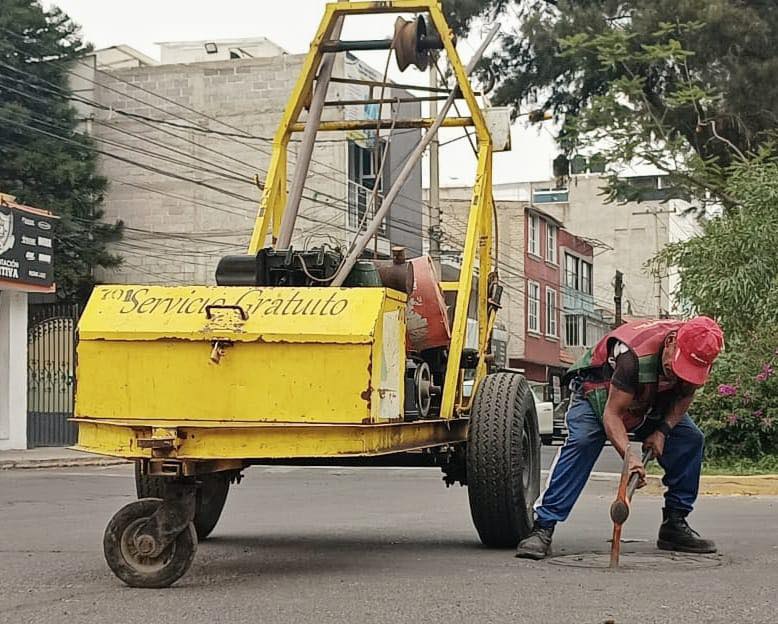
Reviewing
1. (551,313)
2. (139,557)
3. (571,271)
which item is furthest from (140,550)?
(571,271)

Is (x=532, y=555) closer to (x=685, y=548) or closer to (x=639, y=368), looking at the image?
(x=685, y=548)

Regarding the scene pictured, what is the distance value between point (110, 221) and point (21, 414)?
11.2 metres

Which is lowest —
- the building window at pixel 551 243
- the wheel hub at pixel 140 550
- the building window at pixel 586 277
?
the wheel hub at pixel 140 550

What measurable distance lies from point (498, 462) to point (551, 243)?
170 ft

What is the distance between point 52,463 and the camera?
67.9 feet

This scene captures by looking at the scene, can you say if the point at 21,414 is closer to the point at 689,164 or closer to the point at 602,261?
the point at 689,164

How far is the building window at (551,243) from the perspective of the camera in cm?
5801

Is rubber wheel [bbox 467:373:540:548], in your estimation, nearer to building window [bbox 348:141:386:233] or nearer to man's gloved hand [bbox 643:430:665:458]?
man's gloved hand [bbox 643:430:665:458]

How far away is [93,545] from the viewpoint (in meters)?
8.35

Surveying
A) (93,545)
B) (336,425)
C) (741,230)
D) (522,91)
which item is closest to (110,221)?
(522,91)

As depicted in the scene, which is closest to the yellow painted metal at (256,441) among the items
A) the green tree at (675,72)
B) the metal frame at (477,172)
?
the metal frame at (477,172)

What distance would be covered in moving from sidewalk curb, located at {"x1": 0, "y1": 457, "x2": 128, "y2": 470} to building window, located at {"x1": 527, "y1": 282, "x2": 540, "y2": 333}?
35.4 meters

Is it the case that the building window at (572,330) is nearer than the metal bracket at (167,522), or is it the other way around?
the metal bracket at (167,522)

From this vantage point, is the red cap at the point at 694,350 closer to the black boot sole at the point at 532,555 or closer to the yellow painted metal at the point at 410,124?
the black boot sole at the point at 532,555
